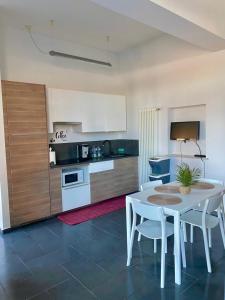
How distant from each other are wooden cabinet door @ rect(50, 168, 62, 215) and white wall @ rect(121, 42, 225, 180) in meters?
2.07

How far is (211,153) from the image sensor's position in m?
3.84

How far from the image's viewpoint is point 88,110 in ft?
14.2

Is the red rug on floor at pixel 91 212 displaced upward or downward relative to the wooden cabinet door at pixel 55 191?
downward

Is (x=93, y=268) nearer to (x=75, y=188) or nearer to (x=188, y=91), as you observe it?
(x=75, y=188)

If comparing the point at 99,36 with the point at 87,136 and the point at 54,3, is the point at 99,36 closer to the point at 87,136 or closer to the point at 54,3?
the point at 54,3

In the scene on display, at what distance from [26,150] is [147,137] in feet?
8.00

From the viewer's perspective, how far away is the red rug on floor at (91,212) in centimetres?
362

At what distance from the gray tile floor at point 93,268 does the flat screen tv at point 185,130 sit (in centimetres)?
167

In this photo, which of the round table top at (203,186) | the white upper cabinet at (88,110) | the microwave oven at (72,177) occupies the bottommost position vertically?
the microwave oven at (72,177)

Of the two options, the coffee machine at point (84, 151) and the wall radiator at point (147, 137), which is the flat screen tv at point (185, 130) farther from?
the coffee machine at point (84, 151)

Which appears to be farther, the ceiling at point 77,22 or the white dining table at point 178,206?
the ceiling at point 77,22

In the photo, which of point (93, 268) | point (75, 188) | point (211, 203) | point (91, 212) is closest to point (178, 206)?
point (211, 203)

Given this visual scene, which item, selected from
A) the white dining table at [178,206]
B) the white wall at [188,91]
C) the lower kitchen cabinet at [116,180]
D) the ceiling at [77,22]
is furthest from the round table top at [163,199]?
the ceiling at [77,22]

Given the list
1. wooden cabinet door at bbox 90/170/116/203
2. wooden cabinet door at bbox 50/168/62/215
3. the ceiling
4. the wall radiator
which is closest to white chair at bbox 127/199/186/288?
wooden cabinet door at bbox 50/168/62/215
